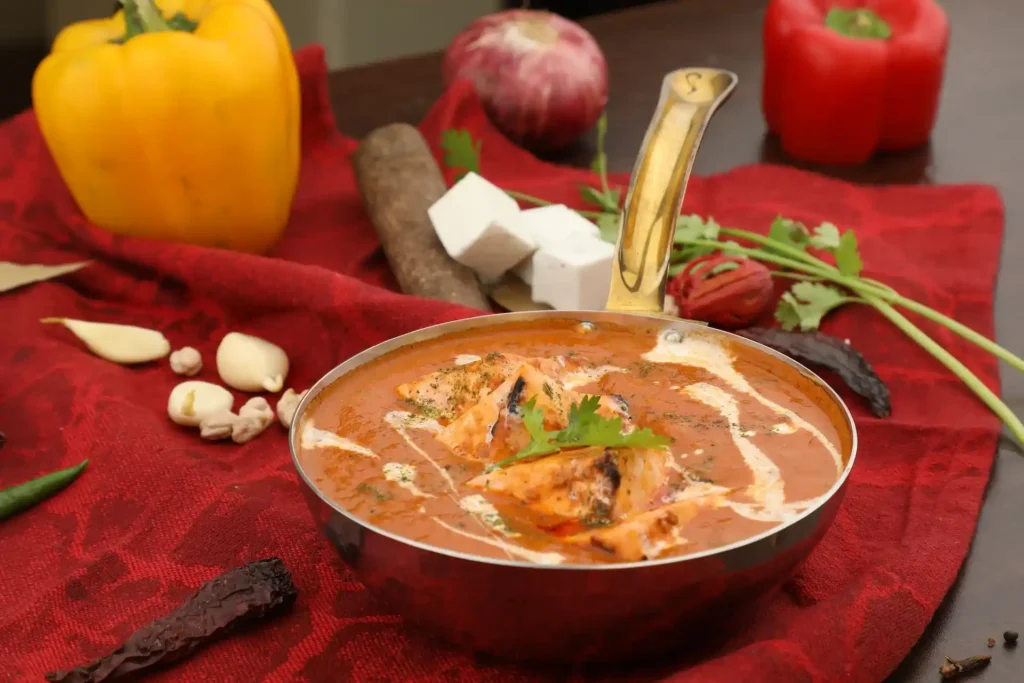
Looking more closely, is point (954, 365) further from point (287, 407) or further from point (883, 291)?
point (287, 407)

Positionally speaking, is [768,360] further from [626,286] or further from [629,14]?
[629,14]

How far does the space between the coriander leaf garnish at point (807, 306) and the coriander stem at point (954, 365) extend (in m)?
0.05

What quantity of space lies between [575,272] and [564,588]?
794 mm

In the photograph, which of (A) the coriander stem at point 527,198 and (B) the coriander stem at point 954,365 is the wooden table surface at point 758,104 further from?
(A) the coriander stem at point 527,198

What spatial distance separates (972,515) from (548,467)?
520 mm

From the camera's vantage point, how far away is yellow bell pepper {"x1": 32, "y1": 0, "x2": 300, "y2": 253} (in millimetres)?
1621

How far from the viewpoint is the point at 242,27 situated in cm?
170

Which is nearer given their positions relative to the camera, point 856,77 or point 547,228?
point 547,228

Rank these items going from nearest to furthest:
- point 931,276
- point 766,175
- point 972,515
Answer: point 972,515, point 931,276, point 766,175

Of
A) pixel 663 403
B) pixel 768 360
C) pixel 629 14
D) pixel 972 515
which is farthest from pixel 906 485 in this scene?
pixel 629 14

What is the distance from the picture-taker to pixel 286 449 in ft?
4.45

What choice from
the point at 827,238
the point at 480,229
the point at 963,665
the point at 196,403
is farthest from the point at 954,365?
the point at 196,403

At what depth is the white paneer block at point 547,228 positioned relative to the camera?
64.1 inches

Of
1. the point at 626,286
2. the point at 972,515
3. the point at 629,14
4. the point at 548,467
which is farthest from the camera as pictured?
the point at 629,14
